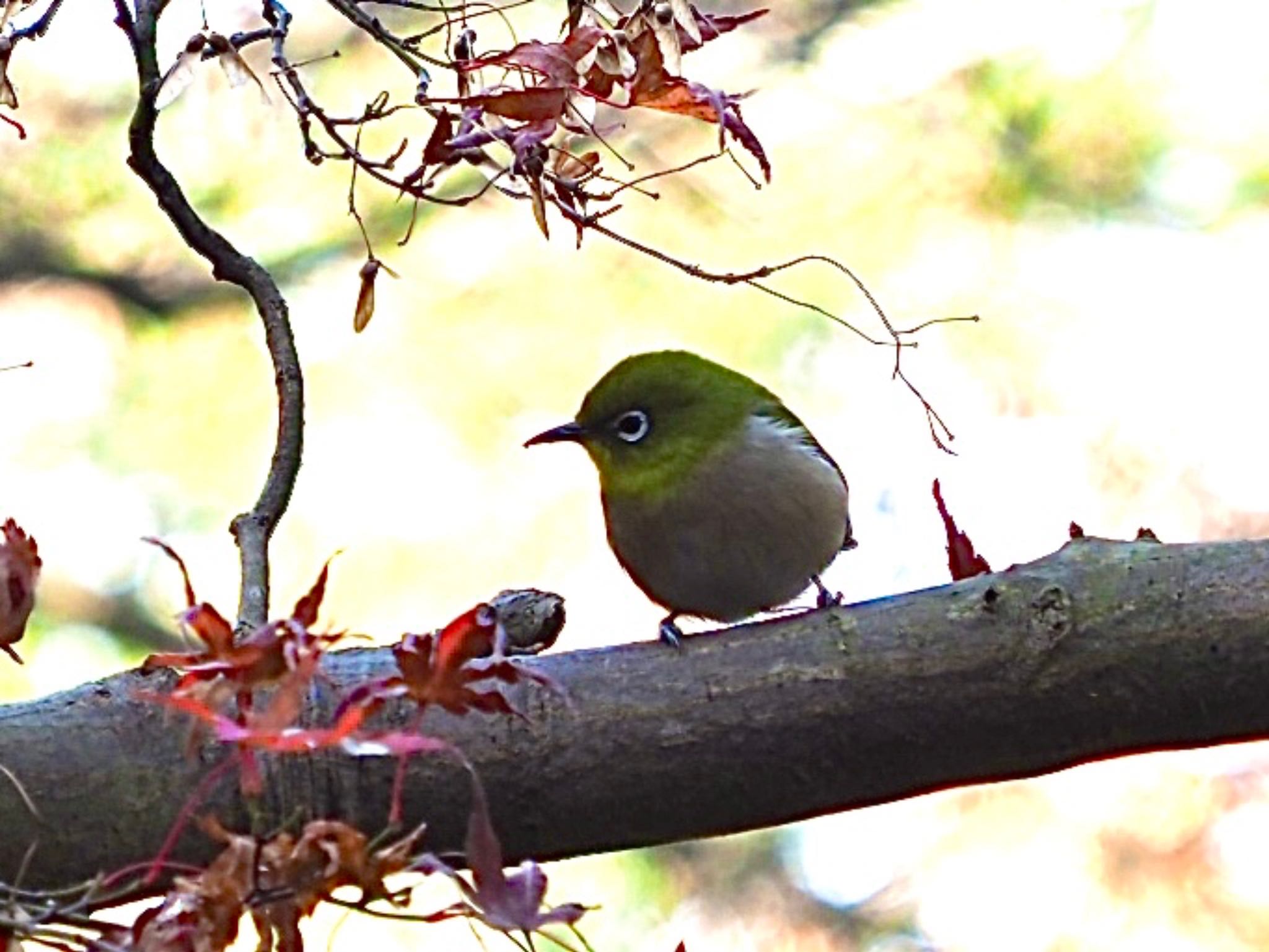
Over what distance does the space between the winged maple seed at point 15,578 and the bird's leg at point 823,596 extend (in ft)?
2.97

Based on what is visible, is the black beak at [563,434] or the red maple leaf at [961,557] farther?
the black beak at [563,434]

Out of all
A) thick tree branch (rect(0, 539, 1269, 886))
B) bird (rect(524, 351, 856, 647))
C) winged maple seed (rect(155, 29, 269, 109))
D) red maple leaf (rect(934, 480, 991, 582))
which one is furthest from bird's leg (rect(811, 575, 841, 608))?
winged maple seed (rect(155, 29, 269, 109))

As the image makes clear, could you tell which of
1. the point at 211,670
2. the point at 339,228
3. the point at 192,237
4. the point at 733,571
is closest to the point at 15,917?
the point at 211,670

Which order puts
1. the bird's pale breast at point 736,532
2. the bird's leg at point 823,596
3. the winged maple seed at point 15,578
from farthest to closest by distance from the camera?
the bird's pale breast at point 736,532 < the bird's leg at point 823,596 < the winged maple seed at point 15,578

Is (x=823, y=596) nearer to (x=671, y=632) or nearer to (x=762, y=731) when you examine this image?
(x=671, y=632)

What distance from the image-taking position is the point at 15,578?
72.4 inches

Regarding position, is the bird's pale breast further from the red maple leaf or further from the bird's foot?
the red maple leaf

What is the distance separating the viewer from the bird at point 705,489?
3045 mm

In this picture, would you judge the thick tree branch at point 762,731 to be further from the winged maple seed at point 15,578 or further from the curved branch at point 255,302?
the winged maple seed at point 15,578

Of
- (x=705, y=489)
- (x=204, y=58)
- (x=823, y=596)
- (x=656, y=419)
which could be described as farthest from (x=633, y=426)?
(x=204, y=58)

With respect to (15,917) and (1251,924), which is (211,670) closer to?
(15,917)

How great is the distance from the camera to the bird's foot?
2209mm

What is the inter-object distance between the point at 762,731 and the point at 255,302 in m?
0.73

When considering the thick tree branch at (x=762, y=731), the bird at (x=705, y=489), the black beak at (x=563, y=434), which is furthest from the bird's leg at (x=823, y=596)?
the black beak at (x=563, y=434)
